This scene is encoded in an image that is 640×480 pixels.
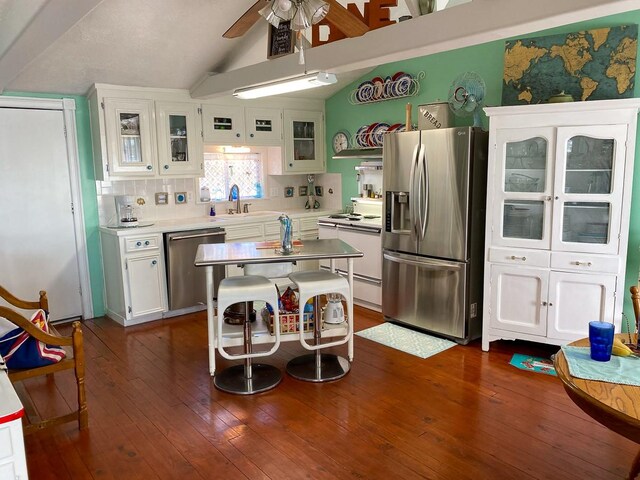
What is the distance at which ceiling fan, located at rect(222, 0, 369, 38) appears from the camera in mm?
2230

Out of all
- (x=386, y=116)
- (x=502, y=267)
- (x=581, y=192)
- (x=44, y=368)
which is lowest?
(x=44, y=368)

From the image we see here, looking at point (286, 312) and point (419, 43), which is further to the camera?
point (286, 312)

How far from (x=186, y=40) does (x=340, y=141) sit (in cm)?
227

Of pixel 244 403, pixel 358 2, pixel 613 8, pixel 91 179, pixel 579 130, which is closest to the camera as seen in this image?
pixel 613 8

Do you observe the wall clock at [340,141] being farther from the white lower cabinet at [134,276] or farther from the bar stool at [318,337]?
the bar stool at [318,337]

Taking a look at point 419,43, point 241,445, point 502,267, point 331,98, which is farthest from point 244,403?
point 331,98

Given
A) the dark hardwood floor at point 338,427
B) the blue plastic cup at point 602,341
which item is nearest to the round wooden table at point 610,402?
the blue plastic cup at point 602,341

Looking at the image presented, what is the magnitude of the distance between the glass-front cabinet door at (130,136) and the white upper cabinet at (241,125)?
2.04 feet

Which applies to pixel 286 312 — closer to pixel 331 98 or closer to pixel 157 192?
pixel 157 192

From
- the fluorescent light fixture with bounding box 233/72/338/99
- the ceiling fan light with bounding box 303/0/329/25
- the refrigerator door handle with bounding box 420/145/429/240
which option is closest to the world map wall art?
the refrigerator door handle with bounding box 420/145/429/240

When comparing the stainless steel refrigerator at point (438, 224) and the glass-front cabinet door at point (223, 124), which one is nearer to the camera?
the stainless steel refrigerator at point (438, 224)

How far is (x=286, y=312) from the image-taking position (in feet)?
11.3

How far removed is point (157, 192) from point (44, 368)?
2.75 meters

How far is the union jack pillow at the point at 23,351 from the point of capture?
273 cm
